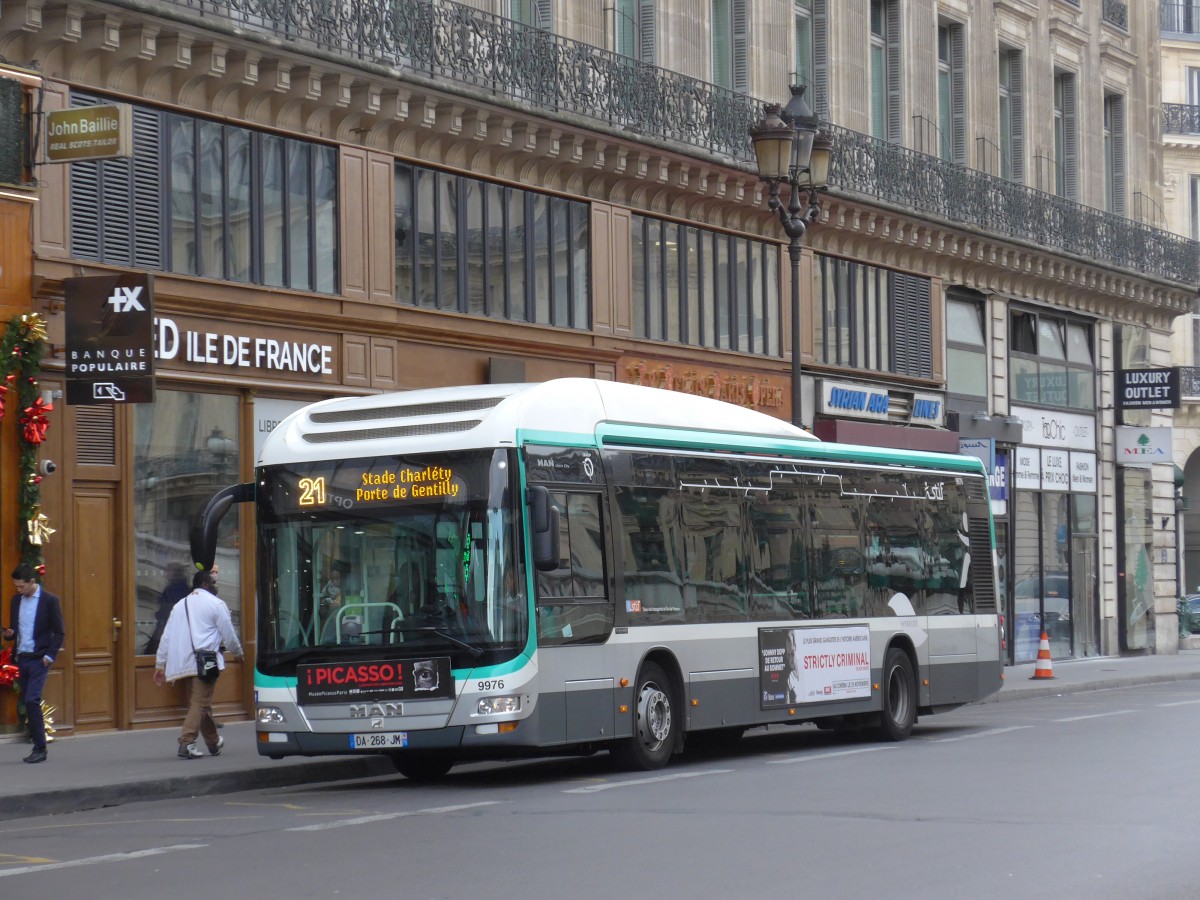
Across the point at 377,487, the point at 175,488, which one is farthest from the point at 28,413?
the point at 377,487

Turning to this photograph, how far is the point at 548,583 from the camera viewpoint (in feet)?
48.2

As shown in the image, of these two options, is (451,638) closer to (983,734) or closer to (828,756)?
(828,756)

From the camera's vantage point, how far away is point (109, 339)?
18297 millimetres

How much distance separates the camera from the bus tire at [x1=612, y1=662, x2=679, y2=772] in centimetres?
1569

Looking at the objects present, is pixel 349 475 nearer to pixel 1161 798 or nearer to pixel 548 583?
pixel 548 583

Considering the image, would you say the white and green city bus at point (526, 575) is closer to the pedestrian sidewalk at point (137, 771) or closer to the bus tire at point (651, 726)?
the bus tire at point (651, 726)

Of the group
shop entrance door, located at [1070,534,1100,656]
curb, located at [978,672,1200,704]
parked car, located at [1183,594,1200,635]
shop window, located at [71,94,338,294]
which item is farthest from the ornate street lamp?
parked car, located at [1183,594,1200,635]

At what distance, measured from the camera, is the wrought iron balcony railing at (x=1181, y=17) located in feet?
208

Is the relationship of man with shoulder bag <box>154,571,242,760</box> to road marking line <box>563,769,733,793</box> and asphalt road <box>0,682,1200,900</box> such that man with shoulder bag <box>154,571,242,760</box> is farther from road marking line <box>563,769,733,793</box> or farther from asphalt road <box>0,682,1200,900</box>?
road marking line <box>563,769,733,793</box>

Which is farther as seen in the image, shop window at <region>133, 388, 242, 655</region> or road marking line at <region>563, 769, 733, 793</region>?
shop window at <region>133, 388, 242, 655</region>

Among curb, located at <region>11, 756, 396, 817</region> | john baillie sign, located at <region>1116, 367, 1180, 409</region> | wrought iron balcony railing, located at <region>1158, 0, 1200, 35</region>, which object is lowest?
curb, located at <region>11, 756, 396, 817</region>

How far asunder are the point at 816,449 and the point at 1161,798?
6.68m

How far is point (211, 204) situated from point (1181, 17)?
164ft

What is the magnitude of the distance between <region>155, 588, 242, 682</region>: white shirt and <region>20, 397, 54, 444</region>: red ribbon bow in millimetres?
2369
